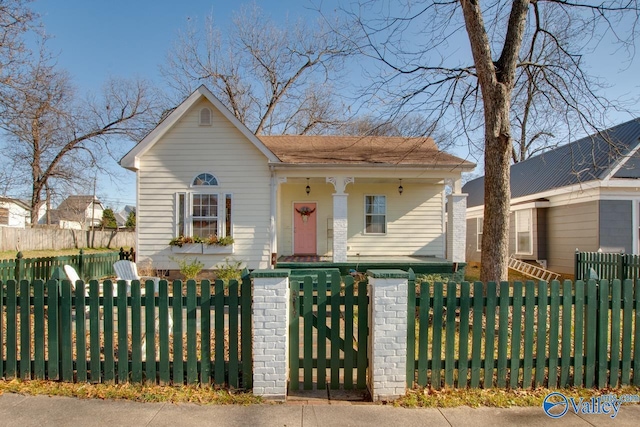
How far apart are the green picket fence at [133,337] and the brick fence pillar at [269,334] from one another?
0.63 feet

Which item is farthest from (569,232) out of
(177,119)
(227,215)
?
(177,119)

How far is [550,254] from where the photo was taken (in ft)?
45.2

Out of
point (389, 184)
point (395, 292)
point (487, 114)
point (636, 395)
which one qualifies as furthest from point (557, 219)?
point (395, 292)

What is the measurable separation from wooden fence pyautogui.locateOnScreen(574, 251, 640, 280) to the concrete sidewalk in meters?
6.80

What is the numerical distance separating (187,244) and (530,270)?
12.2m

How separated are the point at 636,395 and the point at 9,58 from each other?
48.0ft

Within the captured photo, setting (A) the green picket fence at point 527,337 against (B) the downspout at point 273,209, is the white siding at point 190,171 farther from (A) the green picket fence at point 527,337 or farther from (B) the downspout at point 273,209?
(A) the green picket fence at point 527,337

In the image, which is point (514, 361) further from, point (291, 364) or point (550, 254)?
point (550, 254)

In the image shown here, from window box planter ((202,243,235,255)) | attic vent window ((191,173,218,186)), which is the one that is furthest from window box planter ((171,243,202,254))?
attic vent window ((191,173,218,186))

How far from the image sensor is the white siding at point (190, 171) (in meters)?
11.0

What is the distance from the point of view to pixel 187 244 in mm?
10852

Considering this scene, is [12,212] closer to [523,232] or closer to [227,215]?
[227,215]

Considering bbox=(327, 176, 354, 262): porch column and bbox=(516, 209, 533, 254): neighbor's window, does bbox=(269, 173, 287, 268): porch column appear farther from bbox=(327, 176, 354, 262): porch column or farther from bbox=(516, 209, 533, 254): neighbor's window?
bbox=(516, 209, 533, 254): neighbor's window

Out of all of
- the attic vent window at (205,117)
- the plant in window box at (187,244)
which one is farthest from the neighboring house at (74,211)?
the attic vent window at (205,117)
